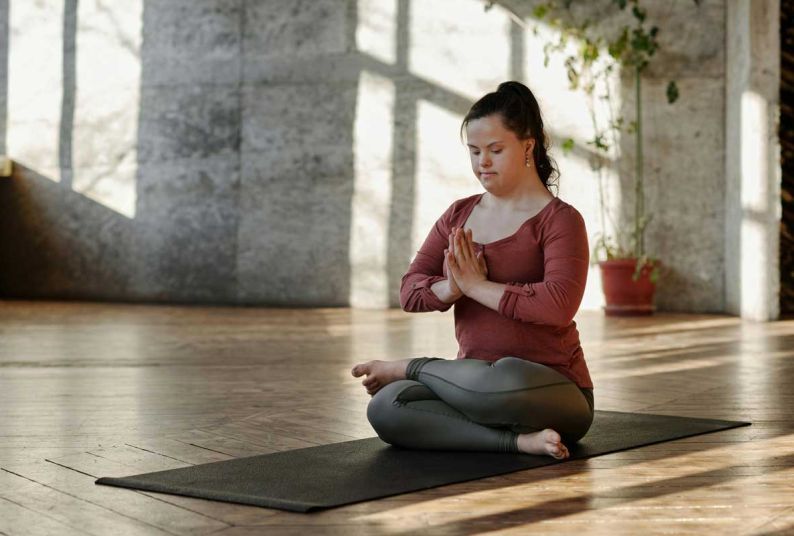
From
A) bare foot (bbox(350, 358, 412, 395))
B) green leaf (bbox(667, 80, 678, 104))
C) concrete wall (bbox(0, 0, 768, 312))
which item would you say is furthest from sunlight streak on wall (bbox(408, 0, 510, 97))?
bare foot (bbox(350, 358, 412, 395))

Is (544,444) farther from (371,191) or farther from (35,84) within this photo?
(35,84)

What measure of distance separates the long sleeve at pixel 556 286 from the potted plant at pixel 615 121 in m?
5.37

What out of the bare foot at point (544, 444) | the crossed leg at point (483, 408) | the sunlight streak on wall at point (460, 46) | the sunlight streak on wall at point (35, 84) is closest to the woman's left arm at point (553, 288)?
the crossed leg at point (483, 408)

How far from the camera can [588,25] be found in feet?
27.6

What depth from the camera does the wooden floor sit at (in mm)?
1974

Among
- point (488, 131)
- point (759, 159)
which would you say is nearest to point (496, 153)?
point (488, 131)

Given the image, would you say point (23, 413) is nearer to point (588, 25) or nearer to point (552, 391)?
point (552, 391)

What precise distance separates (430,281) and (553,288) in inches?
12.7

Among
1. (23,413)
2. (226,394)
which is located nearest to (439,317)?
(226,394)

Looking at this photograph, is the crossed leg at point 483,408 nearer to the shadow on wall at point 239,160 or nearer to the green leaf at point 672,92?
the green leaf at point 672,92

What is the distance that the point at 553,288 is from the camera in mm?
2574

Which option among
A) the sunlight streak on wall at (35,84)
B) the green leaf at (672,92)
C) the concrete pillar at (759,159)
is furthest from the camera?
the sunlight streak on wall at (35,84)

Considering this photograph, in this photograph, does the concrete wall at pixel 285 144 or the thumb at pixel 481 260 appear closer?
the thumb at pixel 481 260

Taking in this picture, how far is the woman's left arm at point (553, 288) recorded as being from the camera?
2.57 m
